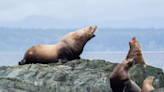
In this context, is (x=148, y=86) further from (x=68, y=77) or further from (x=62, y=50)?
(x=62, y=50)

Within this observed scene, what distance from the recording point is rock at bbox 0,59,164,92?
6043 millimetres

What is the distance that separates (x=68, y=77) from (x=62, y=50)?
94.7 inches

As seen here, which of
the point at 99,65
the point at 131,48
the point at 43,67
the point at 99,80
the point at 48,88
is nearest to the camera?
the point at 48,88

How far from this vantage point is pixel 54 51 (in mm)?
9359

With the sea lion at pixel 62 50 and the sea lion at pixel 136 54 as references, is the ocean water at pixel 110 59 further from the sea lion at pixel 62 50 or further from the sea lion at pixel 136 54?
the sea lion at pixel 136 54

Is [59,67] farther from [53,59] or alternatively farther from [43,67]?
[53,59]

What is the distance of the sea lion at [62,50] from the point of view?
9.33 meters

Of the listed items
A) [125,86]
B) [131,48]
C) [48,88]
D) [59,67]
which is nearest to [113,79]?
[125,86]

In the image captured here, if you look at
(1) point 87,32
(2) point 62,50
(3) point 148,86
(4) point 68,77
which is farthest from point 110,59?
(3) point 148,86

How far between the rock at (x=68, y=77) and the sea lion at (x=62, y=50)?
1130 millimetres

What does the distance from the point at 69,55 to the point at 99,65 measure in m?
1.64

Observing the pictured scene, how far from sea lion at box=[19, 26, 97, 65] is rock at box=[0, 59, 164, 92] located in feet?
3.71

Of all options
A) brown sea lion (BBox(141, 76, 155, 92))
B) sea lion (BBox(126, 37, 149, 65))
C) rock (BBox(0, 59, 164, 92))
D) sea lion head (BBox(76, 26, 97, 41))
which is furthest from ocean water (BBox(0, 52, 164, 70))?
brown sea lion (BBox(141, 76, 155, 92))

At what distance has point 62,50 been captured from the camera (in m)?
9.33
